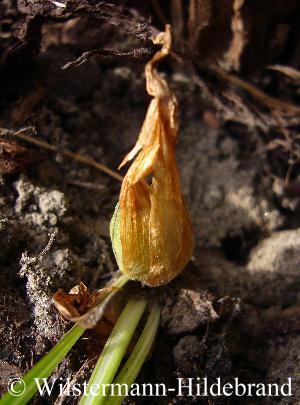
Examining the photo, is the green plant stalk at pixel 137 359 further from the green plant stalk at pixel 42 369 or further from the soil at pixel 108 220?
the green plant stalk at pixel 42 369

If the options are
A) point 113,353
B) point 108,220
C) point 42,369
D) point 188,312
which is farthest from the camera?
point 108,220

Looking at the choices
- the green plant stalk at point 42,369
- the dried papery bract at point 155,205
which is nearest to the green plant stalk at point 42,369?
the green plant stalk at point 42,369

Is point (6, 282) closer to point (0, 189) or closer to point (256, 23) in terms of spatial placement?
point (0, 189)

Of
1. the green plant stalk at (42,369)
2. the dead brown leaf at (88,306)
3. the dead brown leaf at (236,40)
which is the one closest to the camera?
the green plant stalk at (42,369)

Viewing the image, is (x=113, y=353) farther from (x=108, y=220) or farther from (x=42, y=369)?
(x=108, y=220)

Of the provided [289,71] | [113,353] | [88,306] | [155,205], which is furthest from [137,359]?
[289,71]

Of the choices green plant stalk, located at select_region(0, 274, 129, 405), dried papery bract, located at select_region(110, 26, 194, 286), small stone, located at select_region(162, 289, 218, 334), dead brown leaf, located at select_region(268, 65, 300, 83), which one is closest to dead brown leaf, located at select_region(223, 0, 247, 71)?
dead brown leaf, located at select_region(268, 65, 300, 83)
